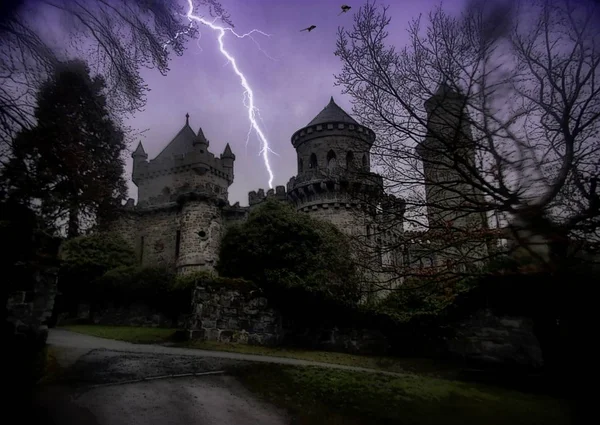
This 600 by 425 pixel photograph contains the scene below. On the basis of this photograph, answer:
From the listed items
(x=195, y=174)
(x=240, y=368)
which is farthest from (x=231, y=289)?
(x=195, y=174)

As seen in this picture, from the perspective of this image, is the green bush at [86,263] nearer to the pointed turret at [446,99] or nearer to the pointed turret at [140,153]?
the pointed turret at [140,153]

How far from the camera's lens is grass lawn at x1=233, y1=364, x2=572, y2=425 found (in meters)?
7.14

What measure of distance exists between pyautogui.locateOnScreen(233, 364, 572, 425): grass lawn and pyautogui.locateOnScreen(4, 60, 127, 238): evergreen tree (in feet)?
16.6

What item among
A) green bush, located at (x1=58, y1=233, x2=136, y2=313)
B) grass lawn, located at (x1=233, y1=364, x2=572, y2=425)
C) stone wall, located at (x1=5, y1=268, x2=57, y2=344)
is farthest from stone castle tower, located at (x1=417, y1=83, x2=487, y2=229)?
green bush, located at (x1=58, y1=233, x2=136, y2=313)

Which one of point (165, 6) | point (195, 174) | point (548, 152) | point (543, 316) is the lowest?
point (543, 316)

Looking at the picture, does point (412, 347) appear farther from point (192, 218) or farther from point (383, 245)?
point (192, 218)

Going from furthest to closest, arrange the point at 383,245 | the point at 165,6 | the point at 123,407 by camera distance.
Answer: the point at 165,6 < the point at 383,245 < the point at 123,407

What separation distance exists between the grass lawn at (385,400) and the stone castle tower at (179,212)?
688 inches

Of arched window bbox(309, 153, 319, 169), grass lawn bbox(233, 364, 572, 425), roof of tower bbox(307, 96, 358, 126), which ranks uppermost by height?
roof of tower bbox(307, 96, 358, 126)

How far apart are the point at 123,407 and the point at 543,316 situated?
9066mm

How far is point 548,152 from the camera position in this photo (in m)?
5.71

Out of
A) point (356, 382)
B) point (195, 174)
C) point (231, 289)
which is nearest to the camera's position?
point (356, 382)

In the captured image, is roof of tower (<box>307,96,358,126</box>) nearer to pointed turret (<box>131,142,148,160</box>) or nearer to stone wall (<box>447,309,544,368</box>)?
stone wall (<box>447,309,544,368</box>)

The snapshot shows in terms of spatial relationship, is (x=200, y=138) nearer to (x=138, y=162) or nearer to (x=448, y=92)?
(x=138, y=162)
